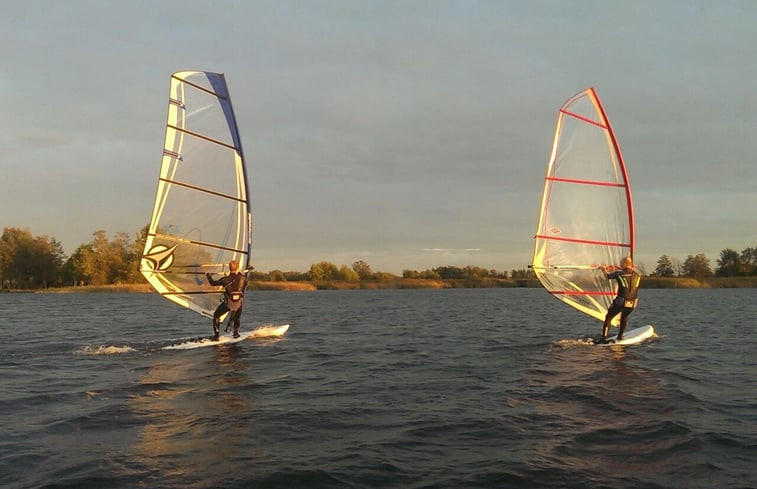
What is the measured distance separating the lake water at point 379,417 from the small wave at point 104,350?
0.13 m

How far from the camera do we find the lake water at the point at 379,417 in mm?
5500

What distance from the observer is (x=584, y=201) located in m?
14.3

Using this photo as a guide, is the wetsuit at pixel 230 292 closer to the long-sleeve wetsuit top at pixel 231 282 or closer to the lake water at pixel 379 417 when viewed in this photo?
the long-sleeve wetsuit top at pixel 231 282

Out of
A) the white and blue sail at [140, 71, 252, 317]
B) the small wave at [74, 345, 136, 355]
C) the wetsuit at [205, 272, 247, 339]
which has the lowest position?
the small wave at [74, 345, 136, 355]

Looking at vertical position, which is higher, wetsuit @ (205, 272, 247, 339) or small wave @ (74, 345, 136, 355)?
wetsuit @ (205, 272, 247, 339)

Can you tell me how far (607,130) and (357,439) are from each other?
10435 millimetres

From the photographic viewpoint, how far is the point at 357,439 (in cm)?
665

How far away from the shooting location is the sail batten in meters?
14.1

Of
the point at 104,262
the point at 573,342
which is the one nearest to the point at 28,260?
the point at 104,262

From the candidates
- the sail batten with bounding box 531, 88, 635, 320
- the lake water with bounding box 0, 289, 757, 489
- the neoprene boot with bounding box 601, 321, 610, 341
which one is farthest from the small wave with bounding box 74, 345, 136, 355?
the neoprene boot with bounding box 601, 321, 610, 341

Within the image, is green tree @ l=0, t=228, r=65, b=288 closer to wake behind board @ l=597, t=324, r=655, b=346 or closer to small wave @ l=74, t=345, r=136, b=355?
small wave @ l=74, t=345, r=136, b=355

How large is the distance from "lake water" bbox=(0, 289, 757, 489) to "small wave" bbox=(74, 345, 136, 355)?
0.13 metres

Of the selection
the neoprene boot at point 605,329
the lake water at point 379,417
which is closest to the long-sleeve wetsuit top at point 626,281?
the neoprene boot at point 605,329

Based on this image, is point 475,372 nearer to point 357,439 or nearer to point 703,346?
point 357,439
